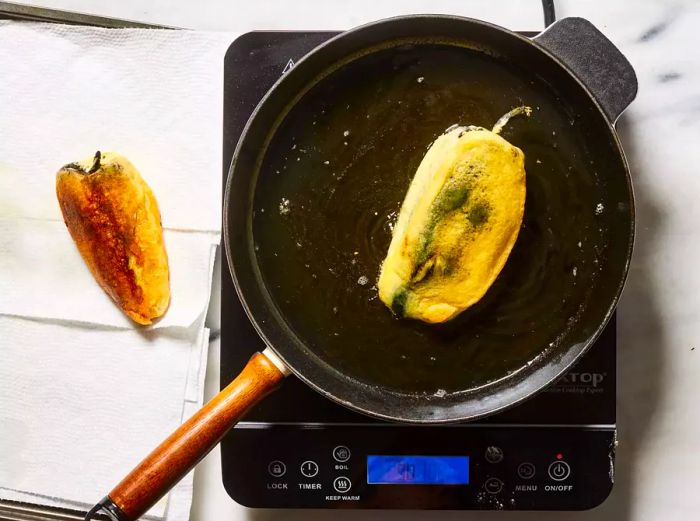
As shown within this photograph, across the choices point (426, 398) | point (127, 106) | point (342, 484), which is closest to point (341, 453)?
point (342, 484)

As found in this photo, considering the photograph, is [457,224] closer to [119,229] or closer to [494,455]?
[494,455]

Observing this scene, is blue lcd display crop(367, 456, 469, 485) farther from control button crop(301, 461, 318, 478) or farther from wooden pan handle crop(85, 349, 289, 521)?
wooden pan handle crop(85, 349, 289, 521)

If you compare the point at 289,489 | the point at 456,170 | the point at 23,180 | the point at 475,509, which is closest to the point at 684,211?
the point at 456,170

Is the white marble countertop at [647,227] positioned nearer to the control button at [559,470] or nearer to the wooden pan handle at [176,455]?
the control button at [559,470]

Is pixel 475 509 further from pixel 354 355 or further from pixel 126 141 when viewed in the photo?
pixel 126 141

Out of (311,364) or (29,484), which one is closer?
(311,364)
